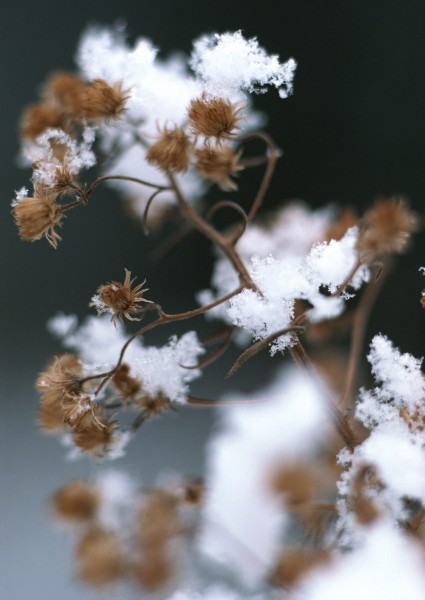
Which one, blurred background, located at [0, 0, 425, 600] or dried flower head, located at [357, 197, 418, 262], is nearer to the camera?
dried flower head, located at [357, 197, 418, 262]

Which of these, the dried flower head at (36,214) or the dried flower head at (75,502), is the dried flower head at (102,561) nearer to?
the dried flower head at (75,502)

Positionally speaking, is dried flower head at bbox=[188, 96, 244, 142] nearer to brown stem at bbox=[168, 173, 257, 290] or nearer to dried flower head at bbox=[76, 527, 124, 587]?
brown stem at bbox=[168, 173, 257, 290]

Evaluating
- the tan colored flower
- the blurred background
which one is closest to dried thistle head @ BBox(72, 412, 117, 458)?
the tan colored flower

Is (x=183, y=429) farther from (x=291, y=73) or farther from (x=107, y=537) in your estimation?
(x=291, y=73)

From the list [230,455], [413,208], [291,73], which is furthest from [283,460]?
[413,208]

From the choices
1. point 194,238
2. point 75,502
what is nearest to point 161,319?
point 75,502

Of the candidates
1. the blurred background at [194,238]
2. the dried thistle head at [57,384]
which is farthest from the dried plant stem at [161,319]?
the blurred background at [194,238]
